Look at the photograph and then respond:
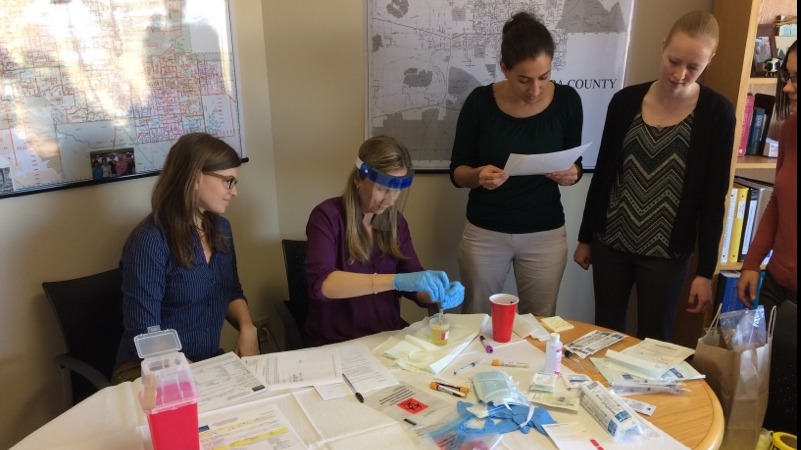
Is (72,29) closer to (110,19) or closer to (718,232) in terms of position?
(110,19)

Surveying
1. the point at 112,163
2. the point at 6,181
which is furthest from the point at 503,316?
the point at 6,181

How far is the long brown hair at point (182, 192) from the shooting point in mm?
1620

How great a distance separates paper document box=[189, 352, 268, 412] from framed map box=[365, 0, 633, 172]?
1.35 m

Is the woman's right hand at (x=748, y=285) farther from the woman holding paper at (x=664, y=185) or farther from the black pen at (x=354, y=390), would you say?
the black pen at (x=354, y=390)

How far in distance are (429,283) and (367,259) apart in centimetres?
26

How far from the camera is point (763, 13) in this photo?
2.17 metres

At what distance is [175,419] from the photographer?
0.96m

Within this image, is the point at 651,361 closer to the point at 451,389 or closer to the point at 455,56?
the point at 451,389

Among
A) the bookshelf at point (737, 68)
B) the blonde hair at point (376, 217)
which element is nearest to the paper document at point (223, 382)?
the blonde hair at point (376, 217)

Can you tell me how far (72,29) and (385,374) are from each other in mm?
1467

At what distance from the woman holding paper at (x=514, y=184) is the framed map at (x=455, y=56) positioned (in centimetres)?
36

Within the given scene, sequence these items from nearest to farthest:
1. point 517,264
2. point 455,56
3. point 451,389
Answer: point 451,389, point 517,264, point 455,56

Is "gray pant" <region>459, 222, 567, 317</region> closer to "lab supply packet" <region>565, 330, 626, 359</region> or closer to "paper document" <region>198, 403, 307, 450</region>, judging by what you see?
"lab supply packet" <region>565, 330, 626, 359</region>

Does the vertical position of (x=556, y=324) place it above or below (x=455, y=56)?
below
